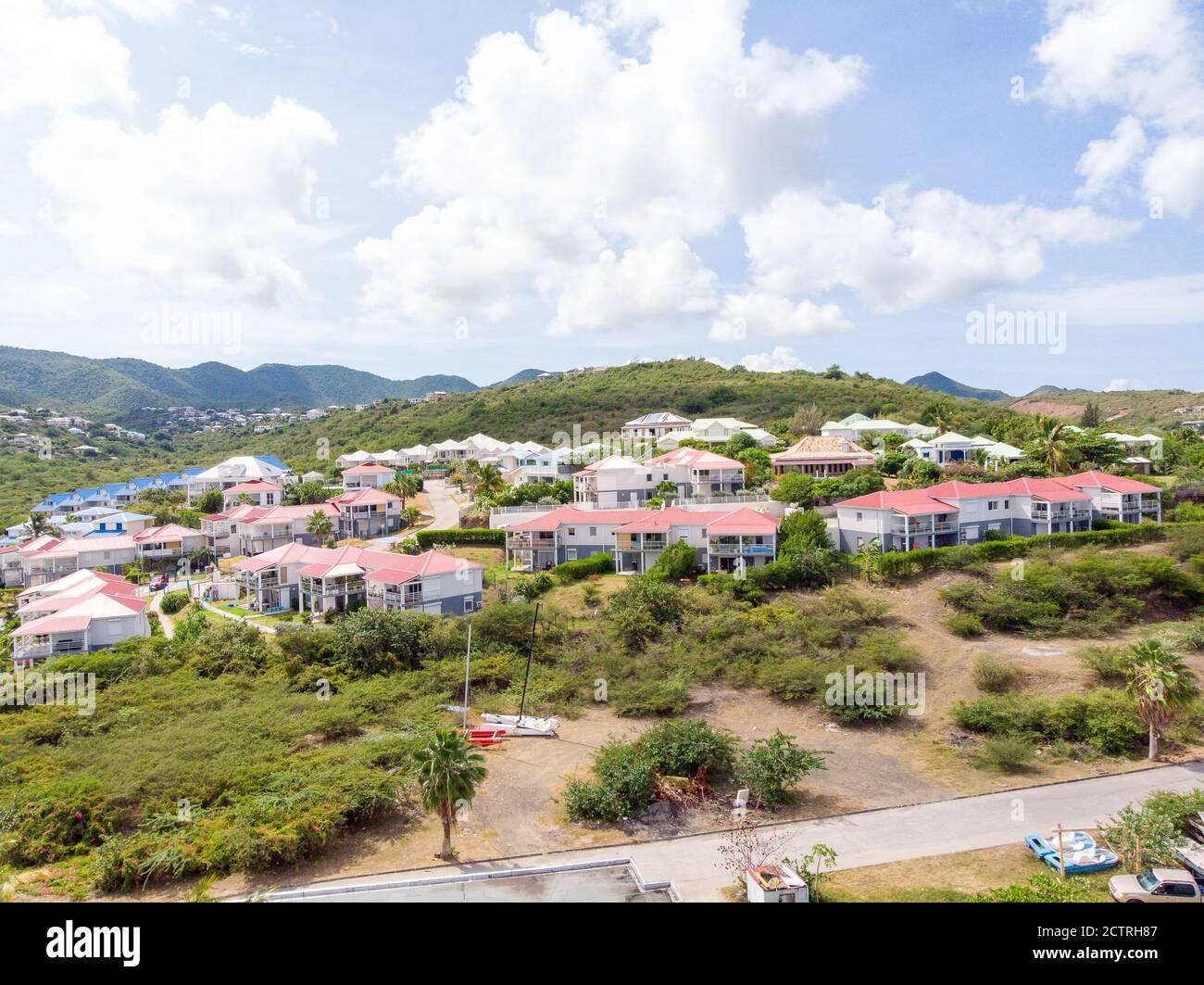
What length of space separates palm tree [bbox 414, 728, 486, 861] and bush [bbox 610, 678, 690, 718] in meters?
11.5

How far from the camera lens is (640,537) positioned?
45.5 metres

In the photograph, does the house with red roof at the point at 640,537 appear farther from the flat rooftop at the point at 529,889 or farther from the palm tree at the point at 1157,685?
the flat rooftop at the point at 529,889

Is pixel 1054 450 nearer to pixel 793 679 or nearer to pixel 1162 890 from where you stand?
pixel 793 679

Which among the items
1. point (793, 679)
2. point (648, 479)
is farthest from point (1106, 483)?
point (793, 679)

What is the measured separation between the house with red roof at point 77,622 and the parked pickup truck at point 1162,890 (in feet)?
145

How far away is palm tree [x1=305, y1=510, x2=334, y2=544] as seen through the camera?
5503cm

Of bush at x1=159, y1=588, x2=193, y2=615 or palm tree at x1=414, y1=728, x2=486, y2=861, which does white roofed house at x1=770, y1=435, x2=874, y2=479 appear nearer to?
palm tree at x1=414, y1=728, x2=486, y2=861

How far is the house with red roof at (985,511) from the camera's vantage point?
43.9 metres

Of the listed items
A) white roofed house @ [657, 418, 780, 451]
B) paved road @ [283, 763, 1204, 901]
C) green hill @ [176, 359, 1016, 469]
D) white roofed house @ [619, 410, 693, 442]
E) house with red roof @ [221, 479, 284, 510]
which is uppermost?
green hill @ [176, 359, 1016, 469]

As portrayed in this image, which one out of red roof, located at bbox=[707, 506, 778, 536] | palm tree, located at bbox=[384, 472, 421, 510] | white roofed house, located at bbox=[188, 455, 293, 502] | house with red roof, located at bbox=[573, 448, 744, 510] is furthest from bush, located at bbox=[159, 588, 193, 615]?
red roof, located at bbox=[707, 506, 778, 536]

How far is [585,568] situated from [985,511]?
86.4 feet

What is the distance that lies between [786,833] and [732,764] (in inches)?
170

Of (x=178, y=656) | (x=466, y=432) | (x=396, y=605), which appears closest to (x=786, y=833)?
(x=396, y=605)
